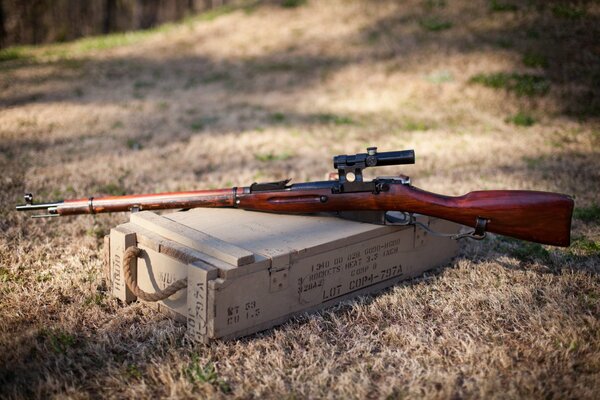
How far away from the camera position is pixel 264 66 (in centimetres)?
1695

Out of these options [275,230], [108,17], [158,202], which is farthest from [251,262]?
[108,17]

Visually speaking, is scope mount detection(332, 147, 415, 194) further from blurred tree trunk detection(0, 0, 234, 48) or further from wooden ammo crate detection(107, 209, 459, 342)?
blurred tree trunk detection(0, 0, 234, 48)

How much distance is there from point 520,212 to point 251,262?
2.24m

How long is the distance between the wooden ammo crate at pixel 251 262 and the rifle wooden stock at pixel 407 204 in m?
0.15

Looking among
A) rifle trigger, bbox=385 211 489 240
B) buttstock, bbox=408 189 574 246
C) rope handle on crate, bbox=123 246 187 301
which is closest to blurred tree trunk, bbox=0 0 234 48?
rope handle on crate, bbox=123 246 187 301

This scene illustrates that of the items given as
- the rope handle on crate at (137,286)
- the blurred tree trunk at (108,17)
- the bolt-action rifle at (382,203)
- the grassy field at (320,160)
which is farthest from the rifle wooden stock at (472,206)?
the blurred tree trunk at (108,17)

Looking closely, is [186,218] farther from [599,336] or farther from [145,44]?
[145,44]

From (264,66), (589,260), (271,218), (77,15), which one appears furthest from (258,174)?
(77,15)

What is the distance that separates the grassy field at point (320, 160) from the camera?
4.18 meters

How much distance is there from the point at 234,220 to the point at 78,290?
5.13 ft

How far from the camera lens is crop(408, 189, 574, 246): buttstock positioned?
4.77 metres

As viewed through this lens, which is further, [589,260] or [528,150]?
[528,150]

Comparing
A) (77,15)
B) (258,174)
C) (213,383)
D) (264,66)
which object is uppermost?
(77,15)

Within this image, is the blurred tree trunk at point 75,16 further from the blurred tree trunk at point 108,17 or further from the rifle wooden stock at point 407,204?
the rifle wooden stock at point 407,204
